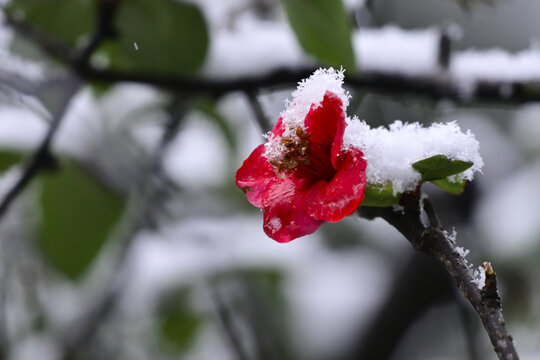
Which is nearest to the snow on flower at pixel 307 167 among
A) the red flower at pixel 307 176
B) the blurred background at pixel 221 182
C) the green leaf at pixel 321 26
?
the red flower at pixel 307 176

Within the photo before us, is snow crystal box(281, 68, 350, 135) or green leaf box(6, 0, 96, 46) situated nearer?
snow crystal box(281, 68, 350, 135)

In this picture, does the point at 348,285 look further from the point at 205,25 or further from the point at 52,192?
the point at 205,25

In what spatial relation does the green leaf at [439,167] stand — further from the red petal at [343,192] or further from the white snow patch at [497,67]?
the white snow patch at [497,67]

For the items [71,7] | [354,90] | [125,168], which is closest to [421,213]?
[354,90]

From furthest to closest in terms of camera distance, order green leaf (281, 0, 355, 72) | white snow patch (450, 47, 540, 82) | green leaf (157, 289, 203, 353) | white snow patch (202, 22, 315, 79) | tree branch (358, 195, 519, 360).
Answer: green leaf (157, 289, 203, 353)
white snow patch (202, 22, 315, 79)
white snow patch (450, 47, 540, 82)
green leaf (281, 0, 355, 72)
tree branch (358, 195, 519, 360)

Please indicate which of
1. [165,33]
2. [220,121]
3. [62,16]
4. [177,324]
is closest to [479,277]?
[165,33]

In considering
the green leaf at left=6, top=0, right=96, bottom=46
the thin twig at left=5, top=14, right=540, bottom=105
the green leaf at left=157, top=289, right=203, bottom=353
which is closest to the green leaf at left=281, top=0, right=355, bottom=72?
the thin twig at left=5, top=14, right=540, bottom=105

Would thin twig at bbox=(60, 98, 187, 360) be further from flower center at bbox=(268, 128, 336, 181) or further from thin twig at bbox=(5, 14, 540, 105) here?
flower center at bbox=(268, 128, 336, 181)
